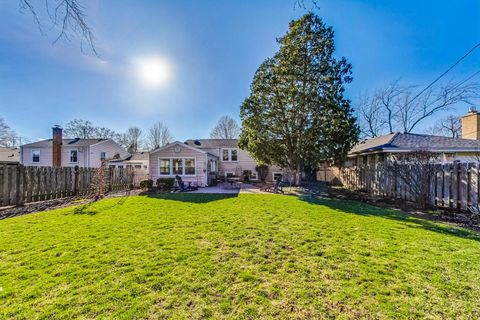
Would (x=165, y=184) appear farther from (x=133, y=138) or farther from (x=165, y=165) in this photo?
(x=133, y=138)

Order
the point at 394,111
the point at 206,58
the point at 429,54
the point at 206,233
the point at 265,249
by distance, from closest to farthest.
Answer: the point at 265,249, the point at 206,233, the point at 206,58, the point at 429,54, the point at 394,111

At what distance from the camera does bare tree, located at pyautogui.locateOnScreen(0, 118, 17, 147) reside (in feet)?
110

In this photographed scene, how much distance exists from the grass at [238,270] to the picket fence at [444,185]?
230cm

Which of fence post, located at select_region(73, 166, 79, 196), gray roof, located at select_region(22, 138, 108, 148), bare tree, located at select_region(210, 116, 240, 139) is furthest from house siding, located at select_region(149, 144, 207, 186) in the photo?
bare tree, located at select_region(210, 116, 240, 139)

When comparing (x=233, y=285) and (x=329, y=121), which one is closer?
(x=233, y=285)

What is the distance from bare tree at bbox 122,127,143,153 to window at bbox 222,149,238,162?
30.0 m

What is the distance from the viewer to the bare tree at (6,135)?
3341 cm

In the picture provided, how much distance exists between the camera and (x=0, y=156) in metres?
25.2

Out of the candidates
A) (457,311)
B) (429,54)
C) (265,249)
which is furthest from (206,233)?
(429,54)

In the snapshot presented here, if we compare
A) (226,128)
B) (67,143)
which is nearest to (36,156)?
(67,143)

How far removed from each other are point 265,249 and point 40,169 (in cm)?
1121

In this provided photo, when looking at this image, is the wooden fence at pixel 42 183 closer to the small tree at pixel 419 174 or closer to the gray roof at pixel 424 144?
the small tree at pixel 419 174

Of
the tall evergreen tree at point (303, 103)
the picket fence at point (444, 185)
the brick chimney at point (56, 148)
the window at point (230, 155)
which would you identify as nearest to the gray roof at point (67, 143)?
the brick chimney at point (56, 148)

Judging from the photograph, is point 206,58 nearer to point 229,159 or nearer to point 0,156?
point 229,159
